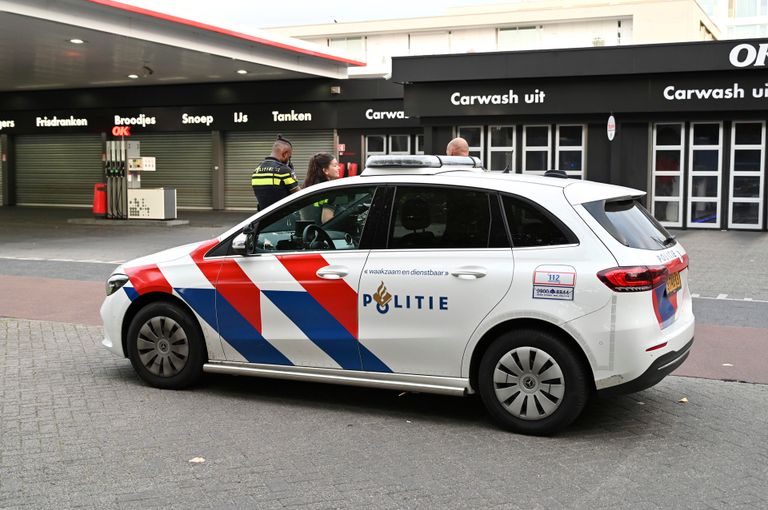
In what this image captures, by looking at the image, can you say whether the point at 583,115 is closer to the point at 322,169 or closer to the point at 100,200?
the point at 100,200

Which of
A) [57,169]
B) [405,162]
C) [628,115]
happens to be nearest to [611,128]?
[628,115]

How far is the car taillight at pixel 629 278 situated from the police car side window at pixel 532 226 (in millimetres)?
295

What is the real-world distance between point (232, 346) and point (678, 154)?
62.4 feet

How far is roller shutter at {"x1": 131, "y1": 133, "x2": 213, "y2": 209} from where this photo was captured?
32.0 meters

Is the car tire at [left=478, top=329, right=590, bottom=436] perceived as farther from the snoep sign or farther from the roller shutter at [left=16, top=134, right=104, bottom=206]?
the roller shutter at [left=16, top=134, right=104, bottom=206]

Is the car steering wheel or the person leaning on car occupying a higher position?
the person leaning on car

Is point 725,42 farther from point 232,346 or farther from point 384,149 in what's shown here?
point 232,346

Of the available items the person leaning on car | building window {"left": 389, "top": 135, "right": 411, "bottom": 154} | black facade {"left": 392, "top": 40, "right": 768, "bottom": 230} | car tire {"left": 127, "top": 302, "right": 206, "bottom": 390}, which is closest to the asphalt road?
car tire {"left": 127, "top": 302, "right": 206, "bottom": 390}

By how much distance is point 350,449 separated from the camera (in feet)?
17.2

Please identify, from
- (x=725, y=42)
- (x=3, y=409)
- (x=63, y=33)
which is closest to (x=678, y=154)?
(x=725, y=42)

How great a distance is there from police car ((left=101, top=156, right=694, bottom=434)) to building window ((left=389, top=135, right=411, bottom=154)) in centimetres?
2233

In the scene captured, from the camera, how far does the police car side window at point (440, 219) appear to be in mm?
5691

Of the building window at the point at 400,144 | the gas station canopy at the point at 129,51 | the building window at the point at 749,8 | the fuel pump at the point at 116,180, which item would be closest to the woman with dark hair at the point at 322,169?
the gas station canopy at the point at 129,51

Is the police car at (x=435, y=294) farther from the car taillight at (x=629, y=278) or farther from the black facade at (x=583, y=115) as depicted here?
the black facade at (x=583, y=115)
